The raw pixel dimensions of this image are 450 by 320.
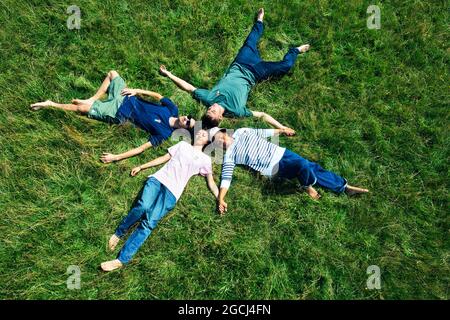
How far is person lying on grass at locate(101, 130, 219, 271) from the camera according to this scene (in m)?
5.26

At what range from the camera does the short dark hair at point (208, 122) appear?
18.2 feet

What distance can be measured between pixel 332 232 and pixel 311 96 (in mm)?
2161

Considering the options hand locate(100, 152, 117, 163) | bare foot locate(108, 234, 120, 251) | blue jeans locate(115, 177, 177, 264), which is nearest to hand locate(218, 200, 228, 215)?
blue jeans locate(115, 177, 177, 264)

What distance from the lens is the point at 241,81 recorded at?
19.0 ft

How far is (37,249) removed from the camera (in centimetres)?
529

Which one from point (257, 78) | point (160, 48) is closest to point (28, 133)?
point (160, 48)

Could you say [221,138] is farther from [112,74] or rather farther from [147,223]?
[112,74]

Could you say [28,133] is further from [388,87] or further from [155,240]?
[388,87]

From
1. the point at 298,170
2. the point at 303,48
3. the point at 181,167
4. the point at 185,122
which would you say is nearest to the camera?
the point at 298,170

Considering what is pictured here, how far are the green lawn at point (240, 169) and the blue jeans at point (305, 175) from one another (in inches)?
8.9

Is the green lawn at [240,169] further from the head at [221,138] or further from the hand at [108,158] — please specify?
the head at [221,138]

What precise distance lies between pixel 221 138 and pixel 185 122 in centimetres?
60

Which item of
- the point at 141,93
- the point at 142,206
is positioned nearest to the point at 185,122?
the point at 141,93

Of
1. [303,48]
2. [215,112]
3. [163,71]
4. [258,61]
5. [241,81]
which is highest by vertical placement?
[303,48]
